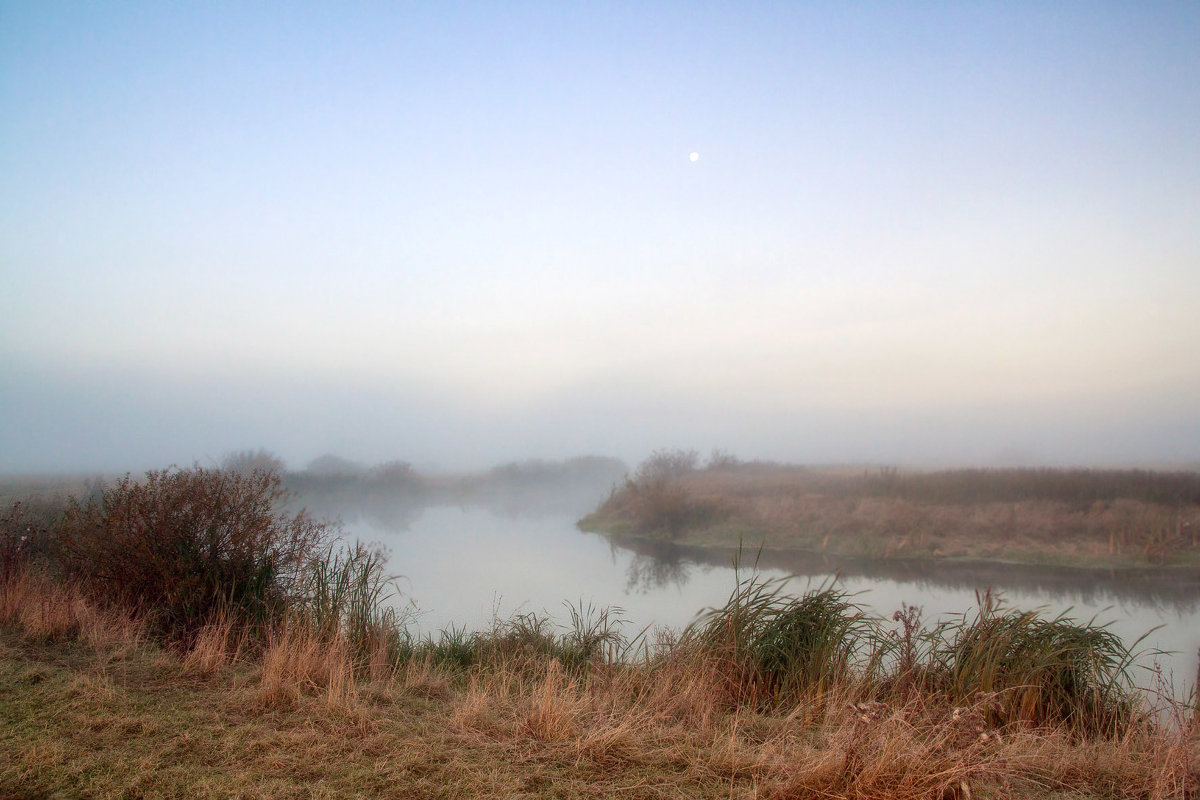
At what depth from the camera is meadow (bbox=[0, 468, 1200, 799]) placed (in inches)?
124

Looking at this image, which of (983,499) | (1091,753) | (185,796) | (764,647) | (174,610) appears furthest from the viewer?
(983,499)

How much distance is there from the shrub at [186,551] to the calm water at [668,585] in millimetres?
2316

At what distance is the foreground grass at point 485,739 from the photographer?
9.94 feet

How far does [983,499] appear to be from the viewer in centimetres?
2528

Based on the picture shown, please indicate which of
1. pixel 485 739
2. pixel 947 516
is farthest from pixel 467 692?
pixel 947 516

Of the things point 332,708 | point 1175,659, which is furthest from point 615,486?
point 332,708

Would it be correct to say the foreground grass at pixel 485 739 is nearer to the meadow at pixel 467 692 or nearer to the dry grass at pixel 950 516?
the meadow at pixel 467 692

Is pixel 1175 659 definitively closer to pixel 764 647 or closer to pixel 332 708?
pixel 764 647

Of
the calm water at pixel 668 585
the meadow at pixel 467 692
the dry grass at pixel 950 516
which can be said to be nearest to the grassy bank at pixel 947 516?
the dry grass at pixel 950 516

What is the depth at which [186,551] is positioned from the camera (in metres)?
6.52

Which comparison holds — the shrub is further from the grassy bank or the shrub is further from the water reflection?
the grassy bank

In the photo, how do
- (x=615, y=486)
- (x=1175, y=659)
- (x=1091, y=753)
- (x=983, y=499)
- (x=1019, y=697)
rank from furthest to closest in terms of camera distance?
1. (x=615, y=486)
2. (x=983, y=499)
3. (x=1175, y=659)
4. (x=1019, y=697)
5. (x=1091, y=753)

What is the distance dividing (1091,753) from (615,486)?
32.3 metres

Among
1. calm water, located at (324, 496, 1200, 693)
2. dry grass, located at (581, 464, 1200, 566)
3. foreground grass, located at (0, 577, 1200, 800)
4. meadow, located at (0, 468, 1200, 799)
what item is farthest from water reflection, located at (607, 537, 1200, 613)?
foreground grass, located at (0, 577, 1200, 800)
